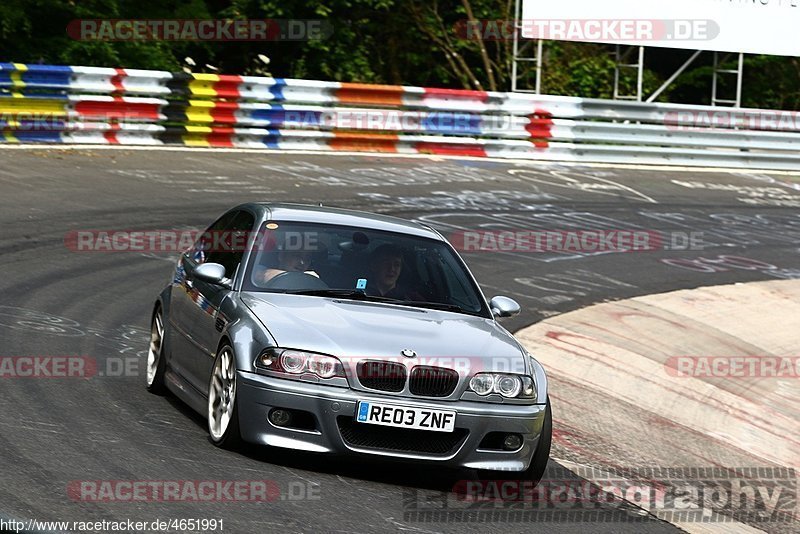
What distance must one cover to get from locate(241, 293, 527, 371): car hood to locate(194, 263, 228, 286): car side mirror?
0.78ft

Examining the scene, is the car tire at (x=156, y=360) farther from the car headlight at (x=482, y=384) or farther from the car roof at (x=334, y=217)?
the car headlight at (x=482, y=384)

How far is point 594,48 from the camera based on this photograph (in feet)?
108

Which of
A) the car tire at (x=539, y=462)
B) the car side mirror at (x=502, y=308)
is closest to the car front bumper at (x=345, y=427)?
the car tire at (x=539, y=462)

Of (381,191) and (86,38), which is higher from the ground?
(86,38)

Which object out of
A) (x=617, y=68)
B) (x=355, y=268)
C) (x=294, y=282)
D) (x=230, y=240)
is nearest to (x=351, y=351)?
(x=294, y=282)

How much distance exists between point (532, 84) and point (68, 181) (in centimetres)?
1629

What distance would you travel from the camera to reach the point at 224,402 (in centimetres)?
743

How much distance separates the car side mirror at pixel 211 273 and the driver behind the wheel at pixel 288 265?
22 centimetres

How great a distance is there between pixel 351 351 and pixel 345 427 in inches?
15.9

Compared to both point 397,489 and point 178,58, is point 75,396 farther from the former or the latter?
point 178,58

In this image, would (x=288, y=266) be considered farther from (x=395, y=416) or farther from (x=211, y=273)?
(x=395, y=416)

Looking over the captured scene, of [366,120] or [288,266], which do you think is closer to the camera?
[288,266]

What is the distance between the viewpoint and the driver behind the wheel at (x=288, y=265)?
8133 millimetres

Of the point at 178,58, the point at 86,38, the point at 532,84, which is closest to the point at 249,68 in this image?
the point at 178,58
